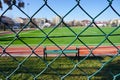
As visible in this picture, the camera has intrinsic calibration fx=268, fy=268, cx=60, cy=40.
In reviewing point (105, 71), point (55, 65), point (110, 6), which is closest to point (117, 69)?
point (105, 71)

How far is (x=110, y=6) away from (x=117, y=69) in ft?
31.4

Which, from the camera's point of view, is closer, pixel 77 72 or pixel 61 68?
pixel 77 72

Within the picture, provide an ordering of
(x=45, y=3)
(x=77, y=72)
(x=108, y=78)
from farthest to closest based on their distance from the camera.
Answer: (x=77, y=72) → (x=108, y=78) → (x=45, y=3)

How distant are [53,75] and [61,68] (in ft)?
6.10

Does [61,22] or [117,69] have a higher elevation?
[117,69]

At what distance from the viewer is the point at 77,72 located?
10.0 metres

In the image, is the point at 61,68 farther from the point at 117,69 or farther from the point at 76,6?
the point at 76,6

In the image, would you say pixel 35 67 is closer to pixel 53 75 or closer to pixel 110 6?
pixel 53 75

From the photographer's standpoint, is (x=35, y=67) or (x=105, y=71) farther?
(x=35, y=67)

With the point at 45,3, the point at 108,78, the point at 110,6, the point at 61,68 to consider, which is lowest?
the point at 110,6

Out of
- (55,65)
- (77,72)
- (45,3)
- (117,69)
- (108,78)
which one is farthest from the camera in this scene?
(55,65)

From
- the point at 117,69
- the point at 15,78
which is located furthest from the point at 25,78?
the point at 117,69

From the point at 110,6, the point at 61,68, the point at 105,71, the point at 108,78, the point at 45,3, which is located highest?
the point at 61,68

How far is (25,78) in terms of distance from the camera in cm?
908
